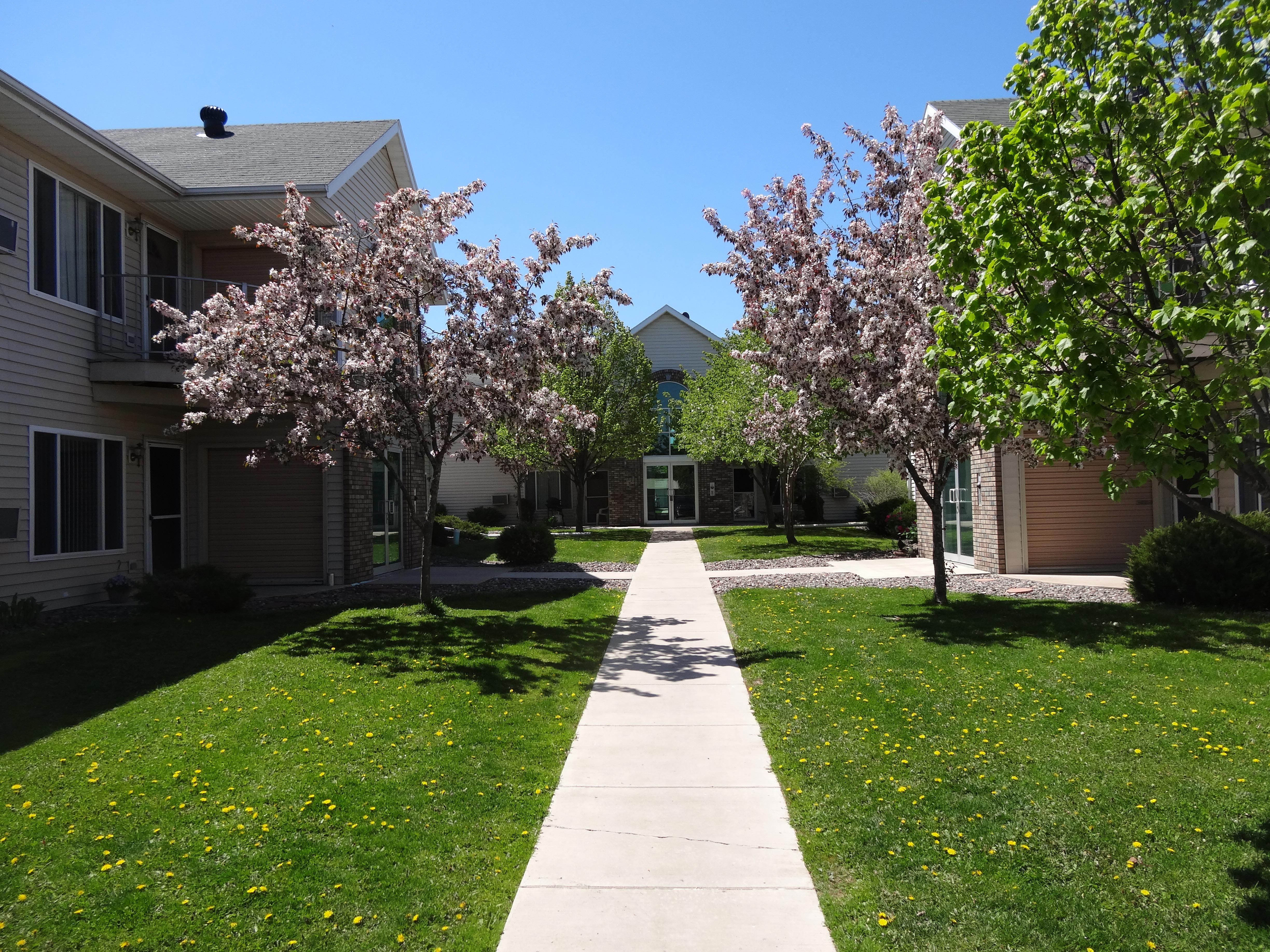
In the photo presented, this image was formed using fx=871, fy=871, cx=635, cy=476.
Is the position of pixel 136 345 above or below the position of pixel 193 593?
above

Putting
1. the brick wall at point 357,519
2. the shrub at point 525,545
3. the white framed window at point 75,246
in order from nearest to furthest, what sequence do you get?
the white framed window at point 75,246, the brick wall at point 357,519, the shrub at point 525,545

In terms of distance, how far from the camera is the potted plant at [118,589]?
1211cm

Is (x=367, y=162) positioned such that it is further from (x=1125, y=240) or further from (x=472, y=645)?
(x=1125, y=240)

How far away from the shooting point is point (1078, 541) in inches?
568

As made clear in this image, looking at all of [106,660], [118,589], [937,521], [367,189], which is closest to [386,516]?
[118,589]

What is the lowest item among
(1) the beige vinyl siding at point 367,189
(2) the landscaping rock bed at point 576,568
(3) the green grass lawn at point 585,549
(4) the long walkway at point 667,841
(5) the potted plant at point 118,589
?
(4) the long walkway at point 667,841

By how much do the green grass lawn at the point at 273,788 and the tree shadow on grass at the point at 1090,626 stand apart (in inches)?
163

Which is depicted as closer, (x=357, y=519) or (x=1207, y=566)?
(x=1207, y=566)

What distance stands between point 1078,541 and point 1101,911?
12.0m

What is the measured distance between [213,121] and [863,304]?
13.7 meters

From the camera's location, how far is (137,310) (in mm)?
13102

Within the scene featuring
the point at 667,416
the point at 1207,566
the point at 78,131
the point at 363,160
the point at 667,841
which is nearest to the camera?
the point at 667,841

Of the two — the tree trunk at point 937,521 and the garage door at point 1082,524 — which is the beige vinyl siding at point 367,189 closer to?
the tree trunk at point 937,521

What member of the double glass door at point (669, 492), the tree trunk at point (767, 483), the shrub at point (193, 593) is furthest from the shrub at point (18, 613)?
the double glass door at point (669, 492)
